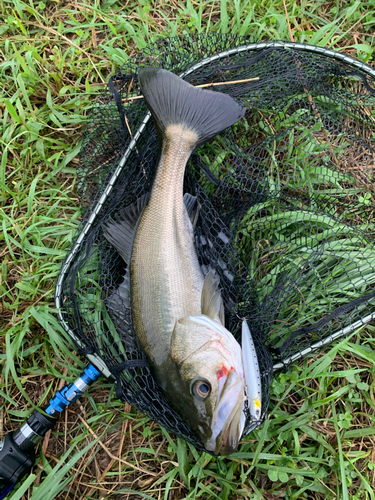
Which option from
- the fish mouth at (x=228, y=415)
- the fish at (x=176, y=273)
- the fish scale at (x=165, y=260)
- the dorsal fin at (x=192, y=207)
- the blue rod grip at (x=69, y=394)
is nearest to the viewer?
the fish mouth at (x=228, y=415)

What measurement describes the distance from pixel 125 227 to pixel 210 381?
3.67 ft

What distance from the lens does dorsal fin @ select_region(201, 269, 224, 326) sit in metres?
2.19

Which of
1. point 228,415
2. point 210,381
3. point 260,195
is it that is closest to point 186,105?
point 260,195

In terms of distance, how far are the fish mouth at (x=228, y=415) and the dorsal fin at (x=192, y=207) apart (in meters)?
1.04

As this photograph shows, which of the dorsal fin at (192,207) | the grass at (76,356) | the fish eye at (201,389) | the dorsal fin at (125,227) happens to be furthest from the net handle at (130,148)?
the fish eye at (201,389)

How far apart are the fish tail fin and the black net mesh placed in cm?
28

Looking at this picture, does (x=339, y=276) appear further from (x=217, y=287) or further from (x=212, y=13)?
(x=212, y=13)

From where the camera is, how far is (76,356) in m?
2.59

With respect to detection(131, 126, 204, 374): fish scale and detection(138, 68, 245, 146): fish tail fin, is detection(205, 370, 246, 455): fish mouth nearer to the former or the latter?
detection(131, 126, 204, 374): fish scale

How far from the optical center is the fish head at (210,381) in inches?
76.5

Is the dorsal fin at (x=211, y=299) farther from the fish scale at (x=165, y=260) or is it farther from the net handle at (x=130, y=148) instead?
the net handle at (x=130, y=148)

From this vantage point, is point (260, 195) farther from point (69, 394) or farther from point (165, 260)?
point (69, 394)

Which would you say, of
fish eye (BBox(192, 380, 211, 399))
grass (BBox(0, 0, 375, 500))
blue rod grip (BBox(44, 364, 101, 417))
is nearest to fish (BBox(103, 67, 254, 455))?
fish eye (BBox(192, 380, 211, 399))

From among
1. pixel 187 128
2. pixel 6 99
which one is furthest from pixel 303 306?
pixel 6 99
